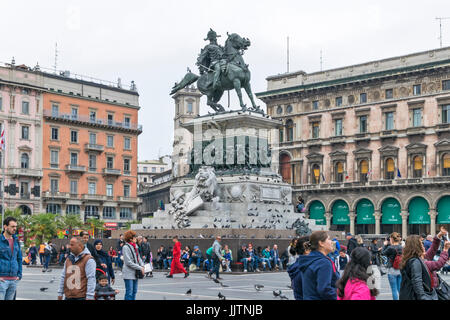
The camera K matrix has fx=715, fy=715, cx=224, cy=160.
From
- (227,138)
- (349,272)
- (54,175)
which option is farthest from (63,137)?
(349,272)

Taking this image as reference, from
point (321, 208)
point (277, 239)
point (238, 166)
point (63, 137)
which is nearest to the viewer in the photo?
point (277, 239)

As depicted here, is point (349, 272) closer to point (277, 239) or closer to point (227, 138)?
point (277, 239)

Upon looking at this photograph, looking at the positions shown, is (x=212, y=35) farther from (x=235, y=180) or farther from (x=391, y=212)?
(x=391, y=212)

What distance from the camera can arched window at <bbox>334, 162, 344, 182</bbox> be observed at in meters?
70.1

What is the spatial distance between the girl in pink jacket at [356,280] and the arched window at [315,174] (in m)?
64.5

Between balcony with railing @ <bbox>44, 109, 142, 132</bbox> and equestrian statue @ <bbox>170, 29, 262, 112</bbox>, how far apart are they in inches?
1901

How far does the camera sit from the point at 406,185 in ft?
208

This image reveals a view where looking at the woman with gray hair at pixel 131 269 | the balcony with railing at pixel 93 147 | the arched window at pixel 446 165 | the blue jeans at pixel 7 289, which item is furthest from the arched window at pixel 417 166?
the blue jeans at pixel 7 289

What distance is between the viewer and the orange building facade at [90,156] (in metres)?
73.9

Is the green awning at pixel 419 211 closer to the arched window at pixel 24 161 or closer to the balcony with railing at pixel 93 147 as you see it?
the balcony with railing at pixel 93 147

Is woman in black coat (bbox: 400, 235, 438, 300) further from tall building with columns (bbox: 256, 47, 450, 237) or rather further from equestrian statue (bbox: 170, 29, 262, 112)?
tall building with columns (bbox: 256, 47, 450, 237)

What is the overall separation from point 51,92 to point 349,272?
70.1 meters

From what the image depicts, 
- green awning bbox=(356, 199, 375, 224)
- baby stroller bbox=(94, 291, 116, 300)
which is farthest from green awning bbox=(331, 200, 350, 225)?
baby stroller bbox=(94, 291, 116, 300)
